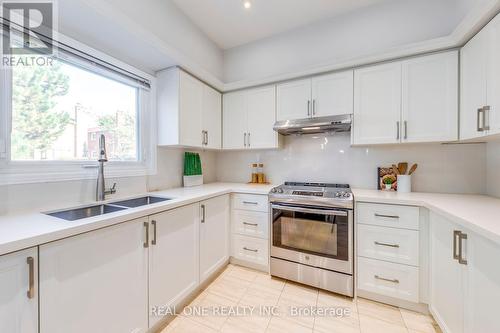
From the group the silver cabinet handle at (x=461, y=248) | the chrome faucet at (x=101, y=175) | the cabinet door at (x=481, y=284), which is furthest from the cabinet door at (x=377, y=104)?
the chrome faucet at (x=101, y=175)

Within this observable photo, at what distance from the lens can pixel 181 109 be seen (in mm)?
2084

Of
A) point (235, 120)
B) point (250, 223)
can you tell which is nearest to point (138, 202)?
point (250, 223)

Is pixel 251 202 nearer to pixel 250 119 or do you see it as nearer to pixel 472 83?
pixel 250 119

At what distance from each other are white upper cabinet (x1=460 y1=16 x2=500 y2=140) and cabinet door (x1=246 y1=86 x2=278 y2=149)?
1620mm

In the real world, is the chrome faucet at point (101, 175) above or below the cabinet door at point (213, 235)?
above

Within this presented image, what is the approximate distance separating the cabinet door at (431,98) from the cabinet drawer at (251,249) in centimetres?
173

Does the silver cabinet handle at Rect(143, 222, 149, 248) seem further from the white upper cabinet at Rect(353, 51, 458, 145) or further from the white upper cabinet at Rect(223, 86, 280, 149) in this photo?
the white upper cabinet at Rect(353, 51, 458, 145)

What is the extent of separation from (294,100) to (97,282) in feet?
7.38

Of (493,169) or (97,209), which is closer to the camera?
(97,209)

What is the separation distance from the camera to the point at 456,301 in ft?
3.95

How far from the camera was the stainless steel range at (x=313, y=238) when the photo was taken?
1.77m

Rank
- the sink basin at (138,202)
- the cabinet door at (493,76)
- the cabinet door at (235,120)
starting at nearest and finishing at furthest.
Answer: the cabinet door at (493,76) < the sink basin at (138,202) < the cabinet door at (235,120)

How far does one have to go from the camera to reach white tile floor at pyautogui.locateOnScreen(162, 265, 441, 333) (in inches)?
57.4

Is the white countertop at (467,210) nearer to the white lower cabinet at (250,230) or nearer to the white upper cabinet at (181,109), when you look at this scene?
the white lower cabinet at (250,230)
